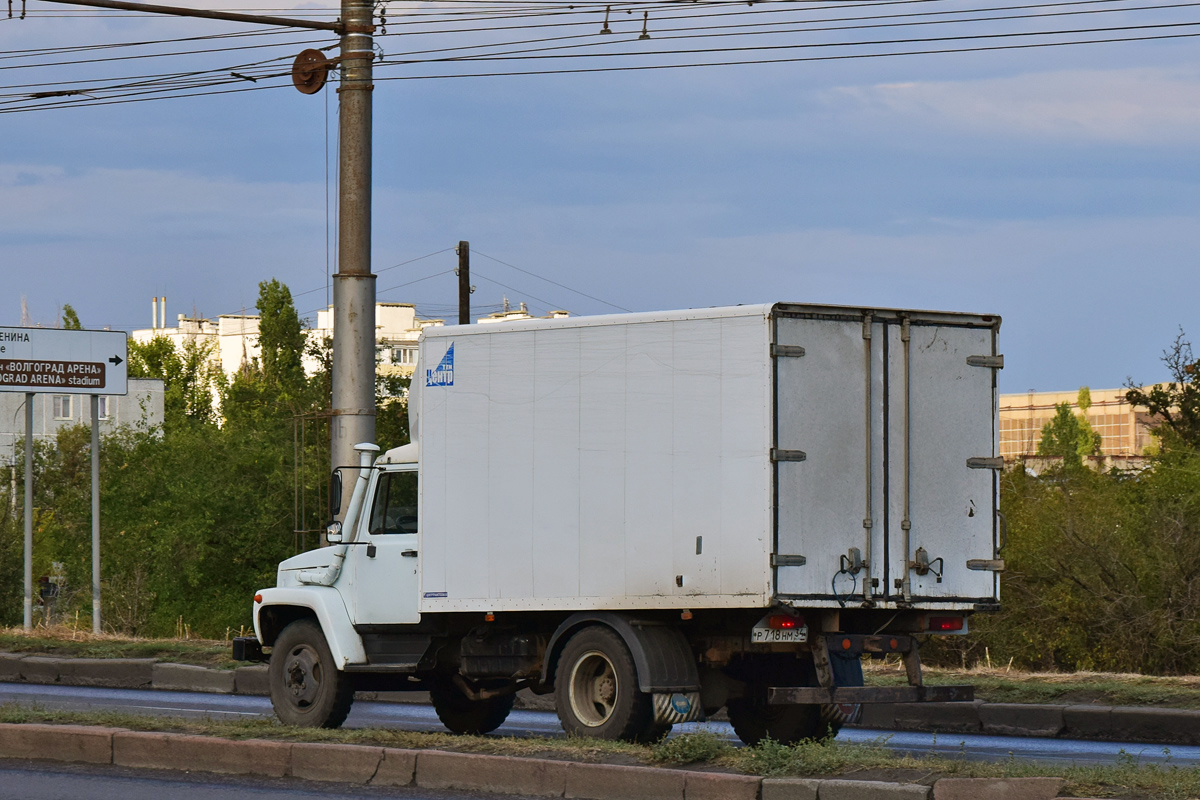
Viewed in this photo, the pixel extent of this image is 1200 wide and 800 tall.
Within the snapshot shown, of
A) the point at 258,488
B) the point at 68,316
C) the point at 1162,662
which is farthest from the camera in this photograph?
the point at 68,316

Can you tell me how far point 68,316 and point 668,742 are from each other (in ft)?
300

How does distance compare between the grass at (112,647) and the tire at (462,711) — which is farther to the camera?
the grass at (112,647)

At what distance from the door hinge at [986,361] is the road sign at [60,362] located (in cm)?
1568

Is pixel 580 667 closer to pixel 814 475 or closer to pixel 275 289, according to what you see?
pixel 814 475

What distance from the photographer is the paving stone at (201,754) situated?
31.6 feet

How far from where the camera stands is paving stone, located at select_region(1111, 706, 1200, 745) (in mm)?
12398

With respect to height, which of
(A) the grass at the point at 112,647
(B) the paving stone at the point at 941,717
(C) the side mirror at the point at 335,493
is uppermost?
(C) the side mirror at the point at 335,493

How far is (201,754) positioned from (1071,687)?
7675 mm

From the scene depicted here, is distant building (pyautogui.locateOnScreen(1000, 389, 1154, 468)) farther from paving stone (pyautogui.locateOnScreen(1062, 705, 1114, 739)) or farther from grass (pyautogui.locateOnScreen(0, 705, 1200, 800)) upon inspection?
grass (pyautogui.locateOnScreen(0, 705, 1200, 800))

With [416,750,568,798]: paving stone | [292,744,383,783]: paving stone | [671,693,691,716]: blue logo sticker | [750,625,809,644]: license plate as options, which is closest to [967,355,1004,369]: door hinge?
[750,625,809,644]: license plate

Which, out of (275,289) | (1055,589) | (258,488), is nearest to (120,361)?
(258,488)

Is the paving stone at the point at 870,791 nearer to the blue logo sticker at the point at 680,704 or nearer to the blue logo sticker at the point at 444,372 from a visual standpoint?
the blue logo sticker at the point at 680,704

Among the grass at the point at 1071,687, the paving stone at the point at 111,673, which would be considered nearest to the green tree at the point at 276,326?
the paving stone at the point at 111,673

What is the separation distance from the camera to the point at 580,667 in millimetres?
10664
